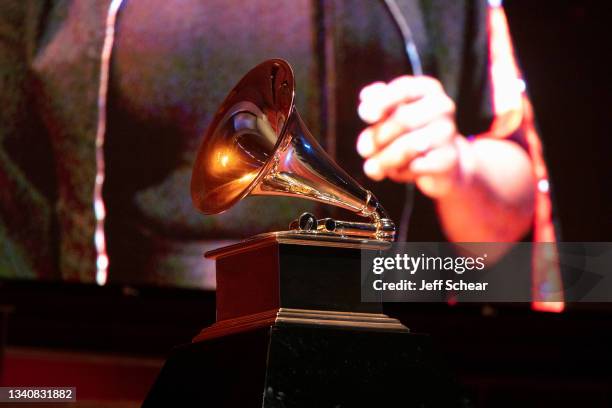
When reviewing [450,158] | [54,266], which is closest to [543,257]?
[450,158]

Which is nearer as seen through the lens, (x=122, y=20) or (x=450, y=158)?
(x=122, y=20)

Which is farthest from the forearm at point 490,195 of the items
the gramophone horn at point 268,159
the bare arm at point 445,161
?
the gramophone horn at point 268,159

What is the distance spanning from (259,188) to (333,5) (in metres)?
1.79

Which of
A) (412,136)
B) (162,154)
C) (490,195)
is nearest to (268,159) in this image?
(162,154)

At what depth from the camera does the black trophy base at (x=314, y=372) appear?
4.43 feet

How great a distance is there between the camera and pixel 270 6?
10.6ft

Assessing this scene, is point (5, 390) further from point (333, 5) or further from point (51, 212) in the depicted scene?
point (333, 5)

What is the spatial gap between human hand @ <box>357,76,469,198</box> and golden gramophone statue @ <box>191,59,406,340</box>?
58.1 inches

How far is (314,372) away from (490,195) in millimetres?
2076

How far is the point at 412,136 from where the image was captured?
3277 millimetres

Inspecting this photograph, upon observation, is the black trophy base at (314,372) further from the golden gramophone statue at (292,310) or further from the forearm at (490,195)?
the forearm at (490,195)

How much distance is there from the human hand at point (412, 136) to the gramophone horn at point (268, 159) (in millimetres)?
1476

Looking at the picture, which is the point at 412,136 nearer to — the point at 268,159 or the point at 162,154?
the point at 162,154

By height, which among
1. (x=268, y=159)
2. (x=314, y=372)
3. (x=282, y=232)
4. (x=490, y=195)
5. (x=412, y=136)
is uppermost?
(x=412, y=136)
